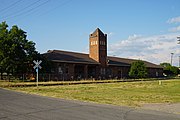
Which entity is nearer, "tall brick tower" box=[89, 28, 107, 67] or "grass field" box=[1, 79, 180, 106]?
"grass field" box=[1, 79, 180, 106]

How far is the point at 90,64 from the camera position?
218 ft

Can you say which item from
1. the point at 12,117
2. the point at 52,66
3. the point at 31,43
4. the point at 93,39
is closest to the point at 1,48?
the point at 31,43

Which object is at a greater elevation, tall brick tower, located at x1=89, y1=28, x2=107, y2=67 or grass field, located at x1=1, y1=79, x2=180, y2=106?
tall brick tower, located at x1=89, y1=28, x2=107, y2=67

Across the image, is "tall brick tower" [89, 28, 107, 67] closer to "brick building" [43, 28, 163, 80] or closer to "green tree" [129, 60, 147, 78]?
"brick building" [43, 28, 163, 80]

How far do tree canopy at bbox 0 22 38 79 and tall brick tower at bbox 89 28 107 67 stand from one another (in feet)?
78.5

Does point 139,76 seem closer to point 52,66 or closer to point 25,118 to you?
point 52,66

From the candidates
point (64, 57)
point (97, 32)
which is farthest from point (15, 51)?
point (97, 32)

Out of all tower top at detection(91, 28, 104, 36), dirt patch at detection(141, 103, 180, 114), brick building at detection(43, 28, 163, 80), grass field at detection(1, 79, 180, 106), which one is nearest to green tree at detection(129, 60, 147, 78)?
brick building at detection(43, 28, 163, 80)

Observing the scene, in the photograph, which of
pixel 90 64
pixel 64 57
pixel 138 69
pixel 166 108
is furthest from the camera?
pixel 138 69

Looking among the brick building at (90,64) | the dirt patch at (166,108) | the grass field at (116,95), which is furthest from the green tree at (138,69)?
the dirt patch at (166,108)

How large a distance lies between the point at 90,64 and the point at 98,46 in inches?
260

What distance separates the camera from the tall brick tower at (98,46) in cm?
7044

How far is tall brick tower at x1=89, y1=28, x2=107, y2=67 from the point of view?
231 feet

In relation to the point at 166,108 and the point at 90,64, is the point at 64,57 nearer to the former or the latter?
the point at 90,64
